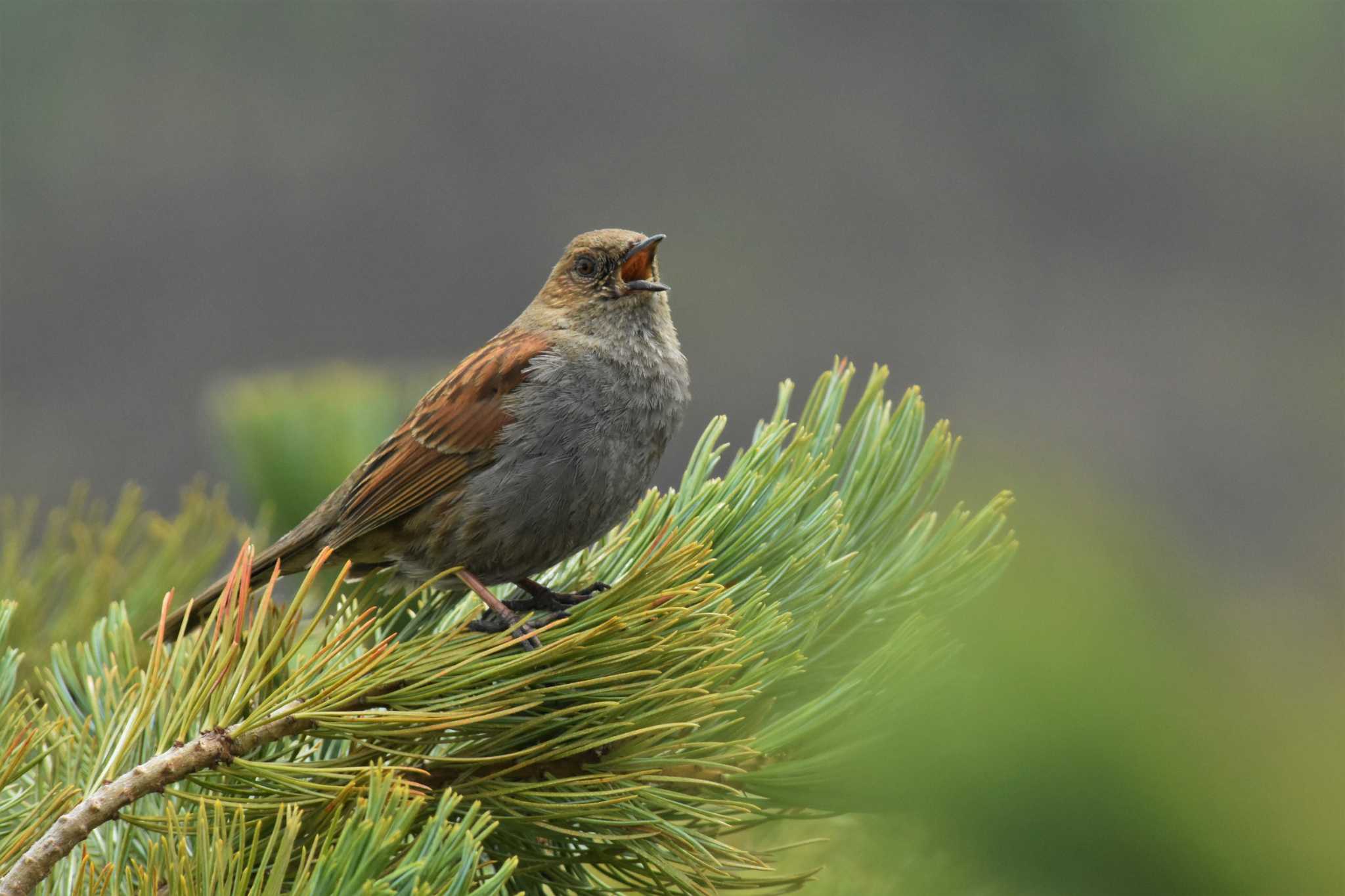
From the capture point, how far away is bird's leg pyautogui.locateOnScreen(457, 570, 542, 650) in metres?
1.64

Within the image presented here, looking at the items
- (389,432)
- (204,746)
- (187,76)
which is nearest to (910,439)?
(204,746)

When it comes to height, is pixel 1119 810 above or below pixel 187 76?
below

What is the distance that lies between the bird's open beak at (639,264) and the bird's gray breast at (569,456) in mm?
306

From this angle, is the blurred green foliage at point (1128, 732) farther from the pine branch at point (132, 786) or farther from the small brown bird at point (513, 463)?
the small brown bird at point (513, 463)

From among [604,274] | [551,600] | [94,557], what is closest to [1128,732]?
[551,600]

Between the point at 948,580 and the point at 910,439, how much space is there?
0.22m

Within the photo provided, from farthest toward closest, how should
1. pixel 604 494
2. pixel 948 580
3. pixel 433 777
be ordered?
pixel 604 494 < pixel 948 580 < pixel 433 777

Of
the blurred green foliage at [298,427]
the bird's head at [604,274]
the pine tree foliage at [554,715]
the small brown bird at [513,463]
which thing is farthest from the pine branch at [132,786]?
the bird's head at [604,274]

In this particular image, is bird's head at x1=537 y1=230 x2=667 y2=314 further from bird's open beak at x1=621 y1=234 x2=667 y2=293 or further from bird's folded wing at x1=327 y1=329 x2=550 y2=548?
bird's folded wing at x1=327 y1=329 x2=550 y2=548

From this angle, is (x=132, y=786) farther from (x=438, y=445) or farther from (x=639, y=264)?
(x=639, y=264)

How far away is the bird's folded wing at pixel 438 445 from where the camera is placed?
2463 mm

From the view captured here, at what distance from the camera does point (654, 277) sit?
3104mm

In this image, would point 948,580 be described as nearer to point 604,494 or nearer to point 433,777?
point 433,777

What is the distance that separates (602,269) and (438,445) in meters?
0.66
